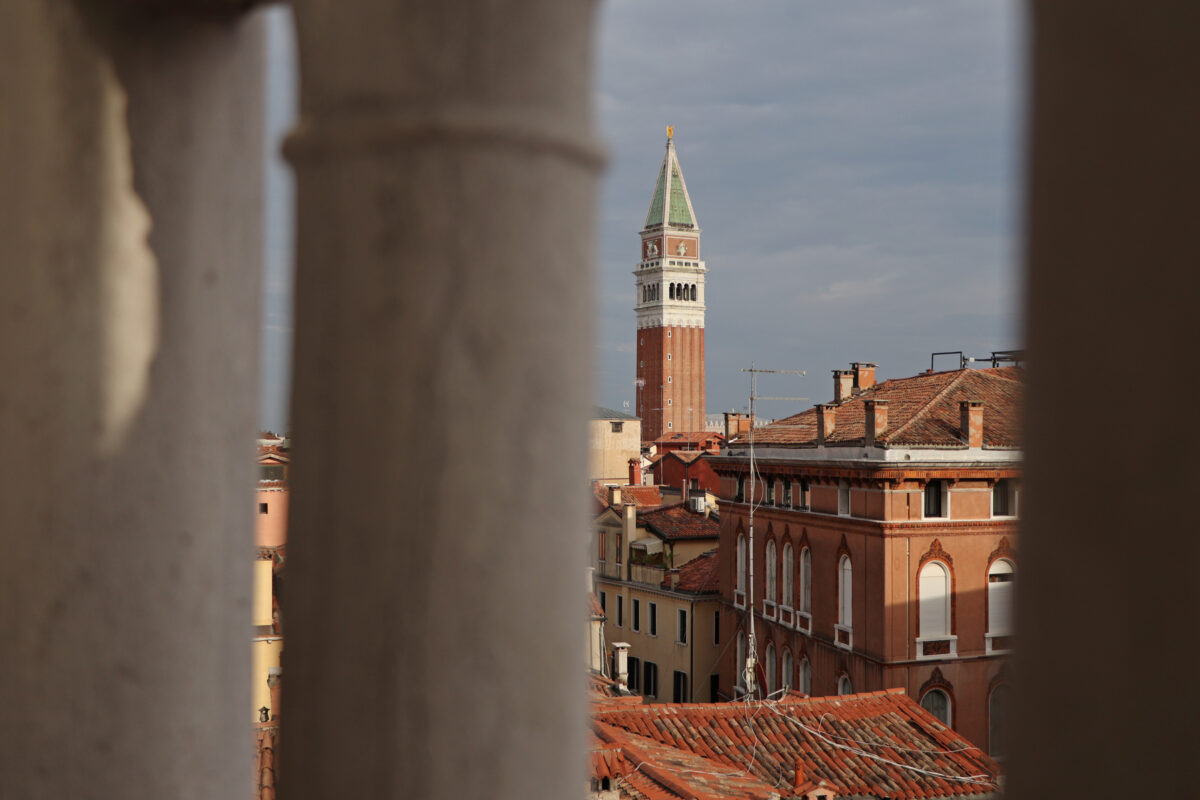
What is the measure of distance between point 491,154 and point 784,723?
16.3 metres

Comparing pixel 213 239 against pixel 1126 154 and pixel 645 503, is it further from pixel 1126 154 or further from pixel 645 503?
pixel 645 503

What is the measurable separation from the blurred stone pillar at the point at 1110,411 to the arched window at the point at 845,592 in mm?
23859

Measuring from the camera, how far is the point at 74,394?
2041mm

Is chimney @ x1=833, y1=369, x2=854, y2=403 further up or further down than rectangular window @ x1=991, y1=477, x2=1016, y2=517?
further up

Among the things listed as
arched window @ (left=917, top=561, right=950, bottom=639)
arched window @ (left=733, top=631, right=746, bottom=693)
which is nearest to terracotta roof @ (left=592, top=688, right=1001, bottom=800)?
arched window @ (left=917, top=561, right=950, bottom=639)

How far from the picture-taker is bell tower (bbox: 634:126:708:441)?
98.6 m

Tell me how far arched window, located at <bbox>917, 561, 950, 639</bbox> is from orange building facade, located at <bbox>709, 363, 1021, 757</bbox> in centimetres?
3

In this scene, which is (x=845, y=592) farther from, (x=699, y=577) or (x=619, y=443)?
(x=619, y=443)

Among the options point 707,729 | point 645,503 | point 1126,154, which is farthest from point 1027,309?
point 645,503

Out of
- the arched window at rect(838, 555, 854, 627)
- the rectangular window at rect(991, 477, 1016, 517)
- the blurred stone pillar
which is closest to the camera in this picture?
the blurred stone pillar

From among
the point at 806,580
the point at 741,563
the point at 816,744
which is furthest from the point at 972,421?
the point at 816,744

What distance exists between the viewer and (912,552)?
2284 cm

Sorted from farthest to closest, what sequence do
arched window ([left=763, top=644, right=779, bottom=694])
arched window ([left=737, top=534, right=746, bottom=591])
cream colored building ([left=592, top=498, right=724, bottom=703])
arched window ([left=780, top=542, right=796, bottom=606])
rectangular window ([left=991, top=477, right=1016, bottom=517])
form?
cream colored building ([left=592, top=498, right=724, bottom=703]) < arched window ([left=737, top=534, right=746, bottom=591]) < arched window ([left=763, top=644, right=779, bottom=694]) < arched window ([left=780, top=542, right=796, bottom=606]) < rectangular window ([left=991, top=477, right=1016, bottom=517])

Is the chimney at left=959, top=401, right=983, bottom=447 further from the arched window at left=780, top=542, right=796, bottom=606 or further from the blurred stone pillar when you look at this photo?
the blurred stone pillar
